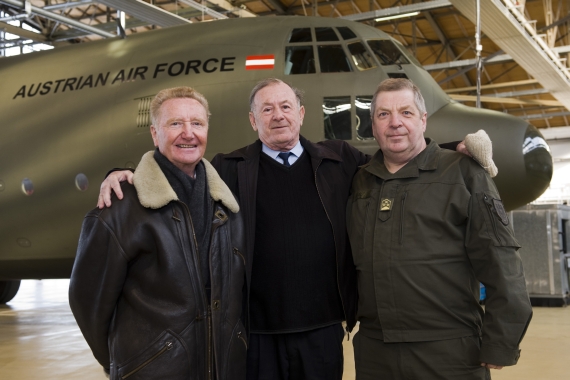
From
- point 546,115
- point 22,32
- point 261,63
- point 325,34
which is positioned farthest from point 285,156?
point 546,115

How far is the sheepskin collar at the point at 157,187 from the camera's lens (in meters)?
2.26

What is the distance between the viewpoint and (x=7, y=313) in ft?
31.7

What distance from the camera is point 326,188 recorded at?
9.63 ft

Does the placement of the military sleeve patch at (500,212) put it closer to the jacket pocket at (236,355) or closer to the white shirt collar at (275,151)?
the white shirt collar at (275,151)

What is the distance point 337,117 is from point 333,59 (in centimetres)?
71

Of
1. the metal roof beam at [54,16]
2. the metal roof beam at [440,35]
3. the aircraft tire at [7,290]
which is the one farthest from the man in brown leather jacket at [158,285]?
the metal roof beam at [440,35]

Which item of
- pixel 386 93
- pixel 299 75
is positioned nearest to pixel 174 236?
pixel 386 93

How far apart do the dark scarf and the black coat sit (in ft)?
1.23

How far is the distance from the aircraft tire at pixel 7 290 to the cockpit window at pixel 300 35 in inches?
288

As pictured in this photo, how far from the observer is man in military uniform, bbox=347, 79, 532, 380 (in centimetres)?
237

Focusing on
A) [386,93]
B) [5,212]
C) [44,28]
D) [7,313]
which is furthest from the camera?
[44,28]

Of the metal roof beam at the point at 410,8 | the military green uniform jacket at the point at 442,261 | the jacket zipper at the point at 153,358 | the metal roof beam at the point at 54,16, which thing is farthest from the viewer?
the metal roof beam at the point at 410,8

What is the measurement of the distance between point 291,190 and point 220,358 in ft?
3.11

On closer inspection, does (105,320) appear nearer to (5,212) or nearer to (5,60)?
(5,212)
